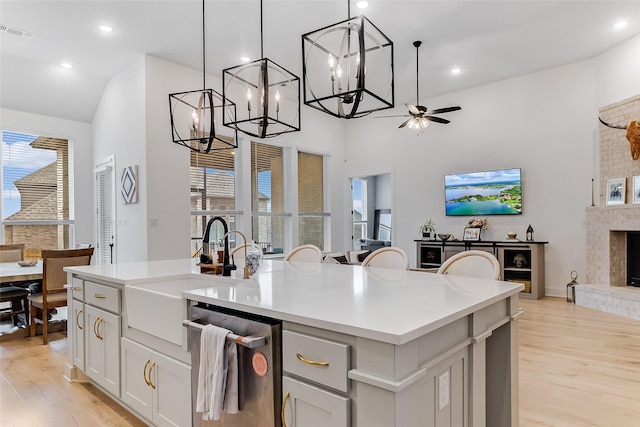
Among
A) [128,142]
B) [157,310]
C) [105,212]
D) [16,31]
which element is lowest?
[157,310]

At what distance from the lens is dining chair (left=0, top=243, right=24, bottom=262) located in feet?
16.0

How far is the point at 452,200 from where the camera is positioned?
6.74 metres

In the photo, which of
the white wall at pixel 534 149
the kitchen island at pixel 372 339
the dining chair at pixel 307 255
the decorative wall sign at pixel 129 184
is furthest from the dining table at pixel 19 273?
the white wall at pixel 534 149

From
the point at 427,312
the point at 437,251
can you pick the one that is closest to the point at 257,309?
the point at 427,312

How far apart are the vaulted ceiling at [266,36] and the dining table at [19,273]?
2747mm

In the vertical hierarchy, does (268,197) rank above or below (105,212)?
above

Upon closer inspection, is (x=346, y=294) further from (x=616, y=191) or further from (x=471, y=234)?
(x=471, y=234)

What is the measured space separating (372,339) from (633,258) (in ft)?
18.4

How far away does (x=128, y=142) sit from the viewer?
5496mm

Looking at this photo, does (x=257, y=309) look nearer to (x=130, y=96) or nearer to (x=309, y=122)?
(x=130, y=96)

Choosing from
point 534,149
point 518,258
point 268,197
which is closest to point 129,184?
point 268,197

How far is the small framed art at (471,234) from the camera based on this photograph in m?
6.33

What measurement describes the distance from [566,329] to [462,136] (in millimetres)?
3729

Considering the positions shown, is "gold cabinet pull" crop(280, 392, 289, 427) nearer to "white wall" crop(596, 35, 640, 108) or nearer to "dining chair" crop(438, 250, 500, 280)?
"dining chair" crop(438, 250, 500, 280)
